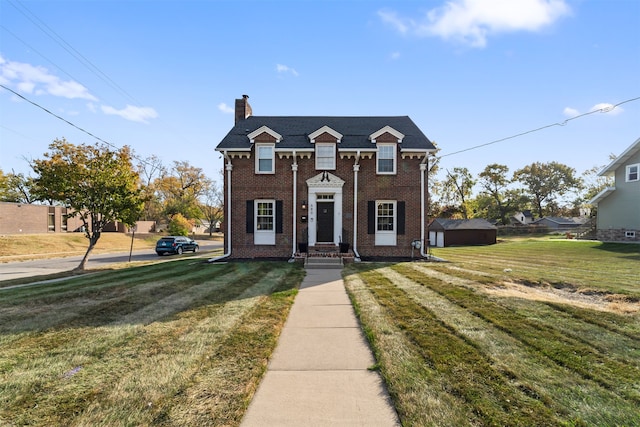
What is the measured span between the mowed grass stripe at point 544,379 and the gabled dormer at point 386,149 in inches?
430

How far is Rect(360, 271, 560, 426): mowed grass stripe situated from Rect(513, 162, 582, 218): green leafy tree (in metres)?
70.4

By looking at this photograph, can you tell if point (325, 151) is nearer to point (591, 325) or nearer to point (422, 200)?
point (422, 200)

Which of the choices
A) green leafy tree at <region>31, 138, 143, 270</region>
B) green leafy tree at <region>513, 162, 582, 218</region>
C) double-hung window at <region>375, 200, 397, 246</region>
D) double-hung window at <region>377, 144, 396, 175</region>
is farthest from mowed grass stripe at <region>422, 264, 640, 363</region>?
green leafy tree at <region>513, 162, 582, 218</region>

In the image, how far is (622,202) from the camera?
2536cm

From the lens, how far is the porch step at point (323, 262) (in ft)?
44.2

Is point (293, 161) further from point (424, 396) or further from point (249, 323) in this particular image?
point (424, 396)

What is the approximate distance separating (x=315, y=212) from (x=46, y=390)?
1288 cm

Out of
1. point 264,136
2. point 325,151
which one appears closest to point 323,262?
point 325,151

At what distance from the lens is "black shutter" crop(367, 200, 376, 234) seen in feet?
51.9

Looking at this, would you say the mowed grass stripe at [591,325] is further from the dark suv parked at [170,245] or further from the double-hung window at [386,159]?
the dark suv parked at [170,245]

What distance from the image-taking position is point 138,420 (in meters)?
2.82

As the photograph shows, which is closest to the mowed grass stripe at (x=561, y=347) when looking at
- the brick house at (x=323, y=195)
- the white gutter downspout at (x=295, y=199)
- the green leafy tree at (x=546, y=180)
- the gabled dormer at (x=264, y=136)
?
the brick house at (x=323, y=195)

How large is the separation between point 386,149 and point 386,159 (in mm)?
478

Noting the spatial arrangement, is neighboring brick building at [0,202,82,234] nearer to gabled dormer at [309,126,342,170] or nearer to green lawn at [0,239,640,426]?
gabled dormer at [309,126,342,170]
